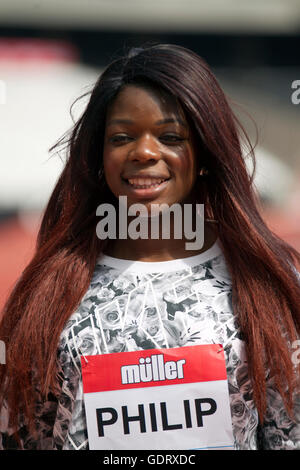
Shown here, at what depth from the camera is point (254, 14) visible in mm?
9703

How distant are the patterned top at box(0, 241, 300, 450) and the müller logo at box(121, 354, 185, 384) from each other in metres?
0.04

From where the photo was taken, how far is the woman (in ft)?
5.56

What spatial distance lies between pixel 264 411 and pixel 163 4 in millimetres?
8757

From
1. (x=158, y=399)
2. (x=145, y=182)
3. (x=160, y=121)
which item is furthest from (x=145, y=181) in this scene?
(x=158, y=399)

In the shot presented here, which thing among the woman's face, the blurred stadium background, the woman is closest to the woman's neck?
the woman

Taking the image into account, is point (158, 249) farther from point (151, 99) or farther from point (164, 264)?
point (151, 99)

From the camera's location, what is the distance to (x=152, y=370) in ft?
5.51

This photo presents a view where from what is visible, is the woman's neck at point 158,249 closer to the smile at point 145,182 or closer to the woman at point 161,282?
the woman at point 161,282

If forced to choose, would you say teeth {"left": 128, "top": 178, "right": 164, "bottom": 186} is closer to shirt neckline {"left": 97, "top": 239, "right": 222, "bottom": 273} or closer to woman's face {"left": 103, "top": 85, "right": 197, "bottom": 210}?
woman's face {"left": 103, "top": 85, "right": 197, "bottom": 210}

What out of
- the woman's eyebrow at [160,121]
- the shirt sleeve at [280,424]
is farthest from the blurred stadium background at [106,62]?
the shirt sleeve at [280,424]

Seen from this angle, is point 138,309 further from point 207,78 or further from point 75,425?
point 207,78

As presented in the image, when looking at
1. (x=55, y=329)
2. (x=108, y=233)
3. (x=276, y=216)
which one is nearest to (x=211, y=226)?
(x=108, y=233)

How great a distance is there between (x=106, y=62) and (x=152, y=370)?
754 cm

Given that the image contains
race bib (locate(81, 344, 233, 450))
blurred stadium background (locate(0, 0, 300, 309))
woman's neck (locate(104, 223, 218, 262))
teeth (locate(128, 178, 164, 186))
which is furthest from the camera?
blurred stadium background (locate(0, 0, 300, 309))
